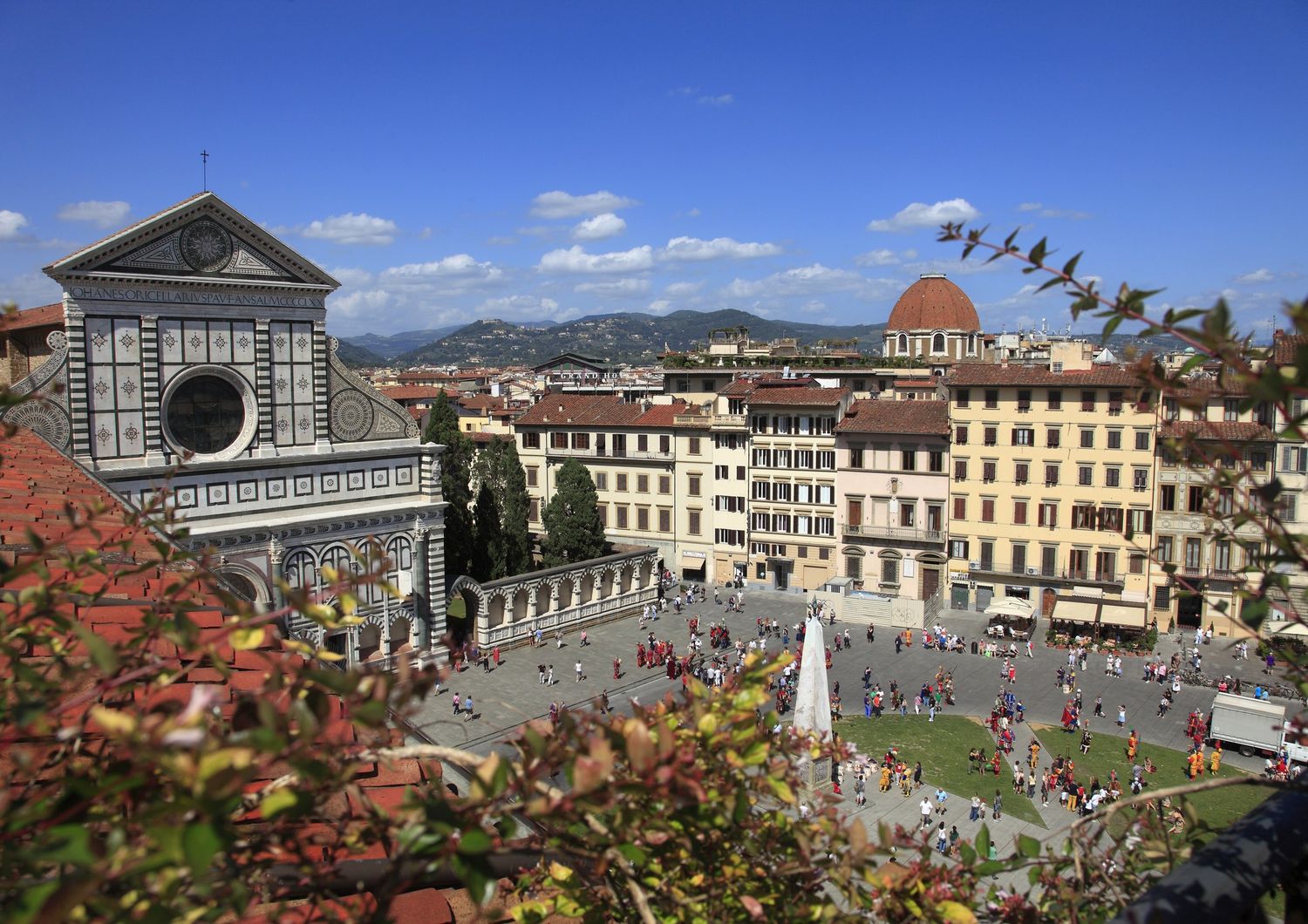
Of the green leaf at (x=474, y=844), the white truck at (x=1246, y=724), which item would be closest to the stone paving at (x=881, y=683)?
the white truck at (x=1246, y=724)

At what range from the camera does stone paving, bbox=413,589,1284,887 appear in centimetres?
2628

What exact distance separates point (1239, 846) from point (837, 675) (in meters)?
32.5

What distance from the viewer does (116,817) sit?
2.10m

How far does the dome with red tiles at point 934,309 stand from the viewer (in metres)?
79.1

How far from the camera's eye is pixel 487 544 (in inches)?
1471

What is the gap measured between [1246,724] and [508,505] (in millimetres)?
25429

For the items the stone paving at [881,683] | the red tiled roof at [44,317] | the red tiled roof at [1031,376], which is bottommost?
the stone paving at [881,683]

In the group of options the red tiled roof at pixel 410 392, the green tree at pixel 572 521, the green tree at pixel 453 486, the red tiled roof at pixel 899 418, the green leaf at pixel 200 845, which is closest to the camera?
the green leaf at pixel 200 845

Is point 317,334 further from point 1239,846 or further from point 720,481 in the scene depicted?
point 1239,846

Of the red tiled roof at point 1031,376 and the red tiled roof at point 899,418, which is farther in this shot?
the red tiled roof at point 899,418

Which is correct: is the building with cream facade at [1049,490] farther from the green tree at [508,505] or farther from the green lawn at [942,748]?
the green tree at [508,505]

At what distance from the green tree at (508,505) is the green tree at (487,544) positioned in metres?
0.03

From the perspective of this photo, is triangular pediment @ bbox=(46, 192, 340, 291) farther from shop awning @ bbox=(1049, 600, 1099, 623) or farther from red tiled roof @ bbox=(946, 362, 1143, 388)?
shop awning @ bbox=(1049, 600, 1099, 623)

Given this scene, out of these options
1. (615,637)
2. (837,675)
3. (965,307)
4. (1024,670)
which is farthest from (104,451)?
(965,307)
